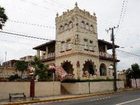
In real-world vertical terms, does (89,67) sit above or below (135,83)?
above

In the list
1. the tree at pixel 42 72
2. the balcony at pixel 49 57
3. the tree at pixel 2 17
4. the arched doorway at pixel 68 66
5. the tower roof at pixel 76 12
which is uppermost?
the tower roof at pixel 76 12

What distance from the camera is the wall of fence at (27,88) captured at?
91.2 ft

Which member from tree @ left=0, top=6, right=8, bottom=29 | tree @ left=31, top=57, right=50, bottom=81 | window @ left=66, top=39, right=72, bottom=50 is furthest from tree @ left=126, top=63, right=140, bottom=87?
tree @ left=0, top=6, right=8, bottom=29

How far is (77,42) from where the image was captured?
4038 cm

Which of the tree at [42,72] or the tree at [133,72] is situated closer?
the tree at [42,72]

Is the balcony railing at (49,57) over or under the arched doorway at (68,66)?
over

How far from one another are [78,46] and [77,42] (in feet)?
2.06

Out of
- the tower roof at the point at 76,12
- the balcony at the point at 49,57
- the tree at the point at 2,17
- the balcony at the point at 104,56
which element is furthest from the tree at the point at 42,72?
the tree at the point at 2,17

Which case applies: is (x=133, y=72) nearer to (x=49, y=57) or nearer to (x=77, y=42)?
(x=49, y=57)

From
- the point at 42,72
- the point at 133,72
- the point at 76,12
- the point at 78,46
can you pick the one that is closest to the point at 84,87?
the point at 42,72

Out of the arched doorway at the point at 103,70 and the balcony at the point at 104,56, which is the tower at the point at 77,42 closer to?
the balcony at the point at 104,56

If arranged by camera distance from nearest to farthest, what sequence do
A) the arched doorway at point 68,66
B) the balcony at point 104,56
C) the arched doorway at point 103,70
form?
1. the arched doorway at point 68,66
2. the balcony at point 104,56
3. the arched doorway at point 103,70

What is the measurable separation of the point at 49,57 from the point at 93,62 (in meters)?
8.06

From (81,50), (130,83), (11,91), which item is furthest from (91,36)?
(11,91)
